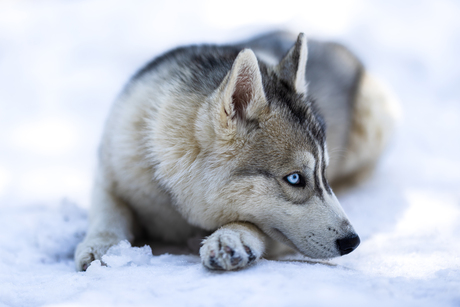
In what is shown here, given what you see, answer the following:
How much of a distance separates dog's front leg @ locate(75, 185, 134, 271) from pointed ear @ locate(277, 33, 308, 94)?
150 cm

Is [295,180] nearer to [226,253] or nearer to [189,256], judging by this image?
[226,253]

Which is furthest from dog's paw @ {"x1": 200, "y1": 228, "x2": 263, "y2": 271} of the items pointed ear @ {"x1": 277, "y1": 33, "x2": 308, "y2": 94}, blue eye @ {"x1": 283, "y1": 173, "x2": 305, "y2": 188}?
pointed ear @ {"x1": 277, "y1": 33, "x2": 308, "y2": 94}

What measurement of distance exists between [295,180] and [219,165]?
455 mm

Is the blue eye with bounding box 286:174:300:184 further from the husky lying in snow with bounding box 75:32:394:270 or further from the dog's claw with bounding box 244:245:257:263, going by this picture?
the dog's claw with bounding box 244:245:257:263

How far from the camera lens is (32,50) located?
7098mm

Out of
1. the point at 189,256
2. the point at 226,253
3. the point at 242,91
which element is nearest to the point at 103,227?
the point at 189,256

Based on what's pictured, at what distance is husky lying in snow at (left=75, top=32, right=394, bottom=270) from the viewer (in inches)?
89.4

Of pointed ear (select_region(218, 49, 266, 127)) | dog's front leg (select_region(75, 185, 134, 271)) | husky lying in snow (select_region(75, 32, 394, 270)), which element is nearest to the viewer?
pointed ear (select_region(218, 49, 266, 127))

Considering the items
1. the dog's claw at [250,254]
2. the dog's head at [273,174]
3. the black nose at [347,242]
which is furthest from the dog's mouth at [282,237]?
the dog's claw at [250,254]

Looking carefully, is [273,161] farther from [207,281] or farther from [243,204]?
[207,281]

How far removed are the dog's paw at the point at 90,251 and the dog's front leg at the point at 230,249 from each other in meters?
0.72

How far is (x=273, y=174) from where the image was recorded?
2273 millimetres

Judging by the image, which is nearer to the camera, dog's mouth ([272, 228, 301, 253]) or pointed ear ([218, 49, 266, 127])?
pointed ear ([218, 49, 266, 127])

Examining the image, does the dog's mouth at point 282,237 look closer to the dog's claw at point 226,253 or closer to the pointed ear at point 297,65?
the dog's claw at point 226,253
